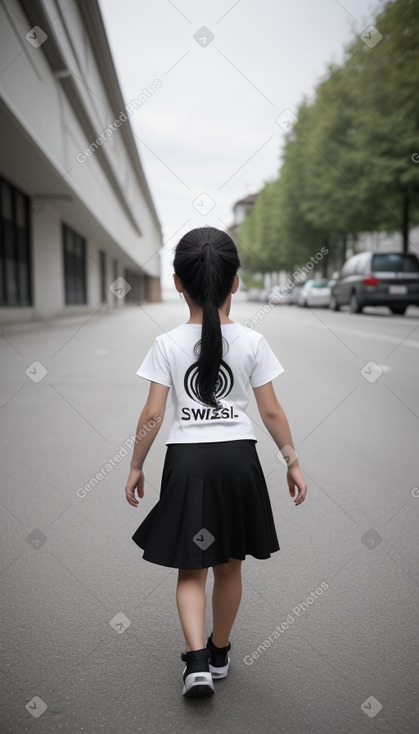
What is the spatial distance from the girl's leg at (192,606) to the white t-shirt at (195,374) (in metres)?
0.43

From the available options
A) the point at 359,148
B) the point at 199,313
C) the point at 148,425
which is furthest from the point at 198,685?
the point at 359,148

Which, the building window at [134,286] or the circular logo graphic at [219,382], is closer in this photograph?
the circular logo graphic at [219,382]

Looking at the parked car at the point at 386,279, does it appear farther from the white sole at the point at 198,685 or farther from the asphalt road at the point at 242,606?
the white sole at the point at 198,685

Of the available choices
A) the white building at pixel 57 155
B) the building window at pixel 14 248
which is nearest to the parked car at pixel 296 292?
the white building at pixel 57 155

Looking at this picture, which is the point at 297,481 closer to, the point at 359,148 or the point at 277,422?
the point at 277,422

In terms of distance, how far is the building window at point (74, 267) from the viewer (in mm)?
26531

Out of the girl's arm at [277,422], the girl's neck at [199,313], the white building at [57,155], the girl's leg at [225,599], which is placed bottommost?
the girl's leg at [225,599]

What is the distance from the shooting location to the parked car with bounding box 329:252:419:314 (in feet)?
65.3

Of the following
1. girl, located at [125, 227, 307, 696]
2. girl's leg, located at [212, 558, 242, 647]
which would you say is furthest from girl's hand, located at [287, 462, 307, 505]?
girl's leg, located at [212, 558, 242, 647]

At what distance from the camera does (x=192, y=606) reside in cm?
204

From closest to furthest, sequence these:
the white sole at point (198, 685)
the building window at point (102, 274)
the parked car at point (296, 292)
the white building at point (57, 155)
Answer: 1. the white sole at point (198, 685)
2. the white building at point (57, 155)
3. the building window at point (102, 274)
4. the parked car at point (296, 292)

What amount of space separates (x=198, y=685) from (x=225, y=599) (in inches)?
11.2

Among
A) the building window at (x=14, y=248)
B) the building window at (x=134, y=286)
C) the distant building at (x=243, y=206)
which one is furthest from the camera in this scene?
the distant building at (x=243, y=206)

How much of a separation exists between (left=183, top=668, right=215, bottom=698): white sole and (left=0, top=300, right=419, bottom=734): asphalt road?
5 cm
